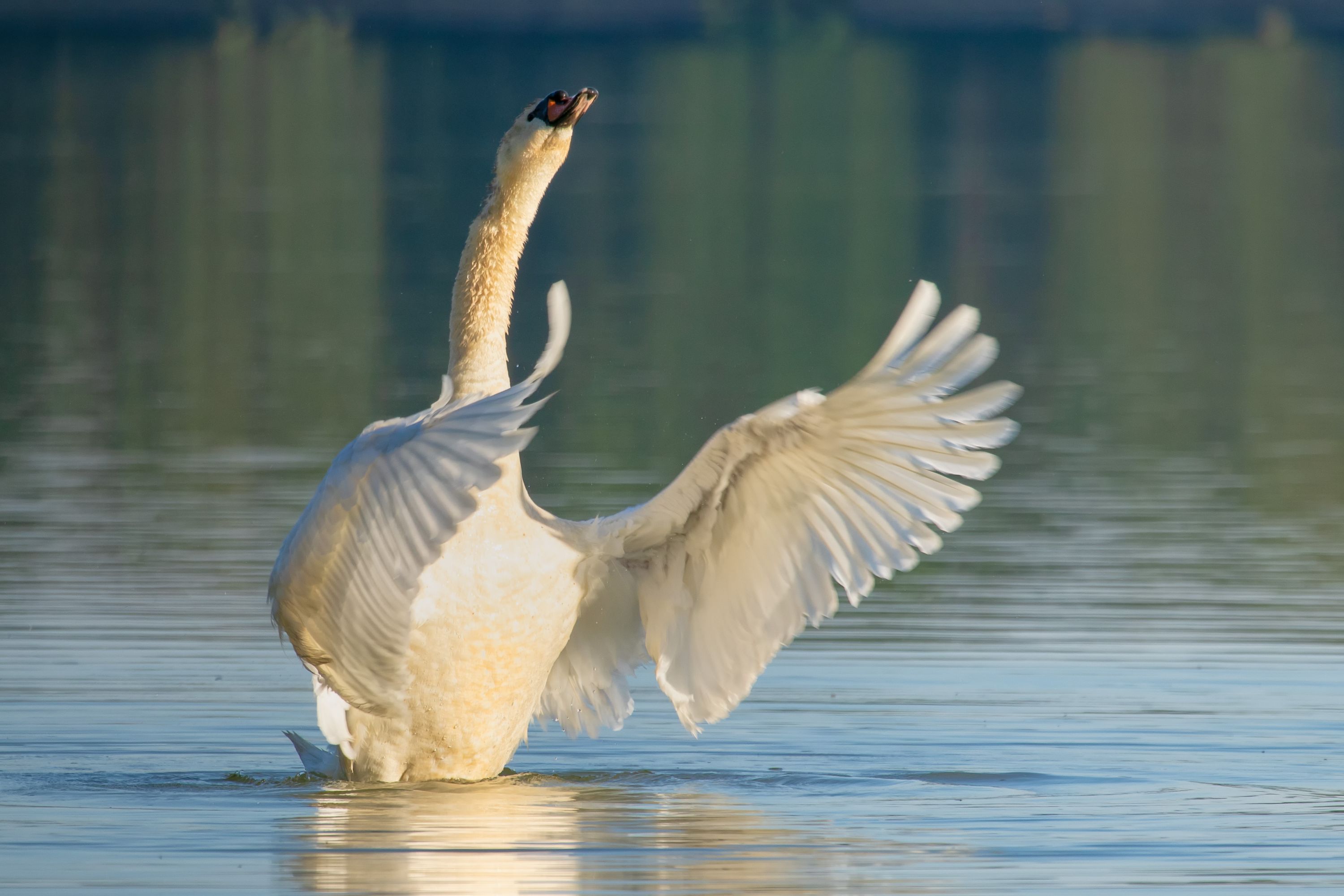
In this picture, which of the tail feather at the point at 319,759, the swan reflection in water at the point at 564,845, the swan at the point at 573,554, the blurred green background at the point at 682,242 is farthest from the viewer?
the blurred green background at the point at 682,242

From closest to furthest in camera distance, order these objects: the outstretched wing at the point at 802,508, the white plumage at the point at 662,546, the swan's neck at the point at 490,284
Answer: the white plumage at the point at 662,546
the outstretched wing at the point at 802,508
the swan's neck at the point at 490,284

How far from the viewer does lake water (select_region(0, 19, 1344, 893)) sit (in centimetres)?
975

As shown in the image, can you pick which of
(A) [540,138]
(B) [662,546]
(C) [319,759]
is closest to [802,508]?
(B) [662,546]

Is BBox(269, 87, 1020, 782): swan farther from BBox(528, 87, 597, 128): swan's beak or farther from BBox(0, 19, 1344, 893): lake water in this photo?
BBox(0, 19, 1344, 893): lake water

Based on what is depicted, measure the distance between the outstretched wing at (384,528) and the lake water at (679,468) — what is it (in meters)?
0.61

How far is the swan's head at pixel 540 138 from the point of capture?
1093cm

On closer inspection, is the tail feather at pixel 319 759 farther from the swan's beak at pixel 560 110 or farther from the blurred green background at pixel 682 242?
the blurred green background at pixel 682 242

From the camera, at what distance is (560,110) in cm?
1098

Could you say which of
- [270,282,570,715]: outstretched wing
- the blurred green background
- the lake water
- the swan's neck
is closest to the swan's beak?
the swan's neck

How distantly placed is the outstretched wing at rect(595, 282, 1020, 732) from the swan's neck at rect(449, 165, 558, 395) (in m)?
0.73

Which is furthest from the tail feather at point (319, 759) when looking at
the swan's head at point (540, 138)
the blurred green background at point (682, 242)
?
the blurred green background at point (682, 242)

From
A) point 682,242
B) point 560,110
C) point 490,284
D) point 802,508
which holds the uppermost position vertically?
point 560,110

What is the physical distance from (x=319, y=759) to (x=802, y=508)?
6.78 ft

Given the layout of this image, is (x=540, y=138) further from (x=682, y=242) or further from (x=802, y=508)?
(x=682, y=242)
